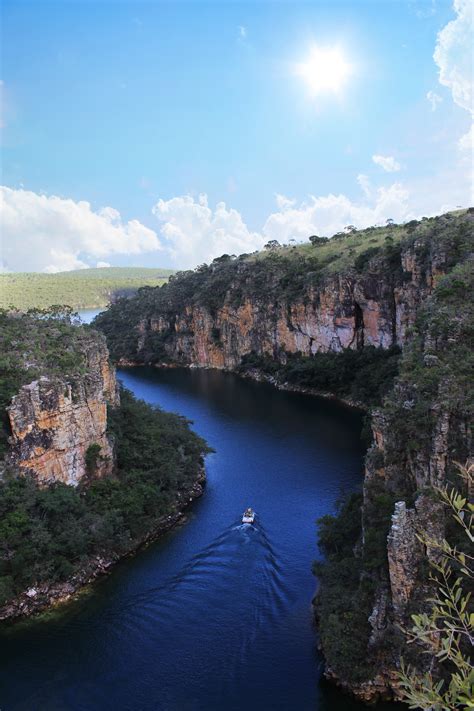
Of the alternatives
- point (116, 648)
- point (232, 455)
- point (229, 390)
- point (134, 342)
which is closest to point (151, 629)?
point (116, 648)

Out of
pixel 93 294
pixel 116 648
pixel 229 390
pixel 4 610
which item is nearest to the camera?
pixel 116 648

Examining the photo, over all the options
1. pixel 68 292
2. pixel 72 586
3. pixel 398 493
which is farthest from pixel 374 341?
pixel 68 292

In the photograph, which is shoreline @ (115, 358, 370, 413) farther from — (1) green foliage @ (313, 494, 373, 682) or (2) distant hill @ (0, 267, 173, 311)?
(2) distant hill @ (0, 267, 173, 311)

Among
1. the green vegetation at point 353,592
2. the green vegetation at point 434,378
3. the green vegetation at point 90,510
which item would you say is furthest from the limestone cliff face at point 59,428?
the green vegetation at point 434,378

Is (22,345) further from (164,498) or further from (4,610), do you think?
(4,610)

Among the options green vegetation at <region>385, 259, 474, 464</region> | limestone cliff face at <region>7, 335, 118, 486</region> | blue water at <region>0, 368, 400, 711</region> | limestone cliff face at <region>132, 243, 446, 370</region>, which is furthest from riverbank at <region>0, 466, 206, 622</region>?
limestone cliff face at <region>132, 243, 446, 370</region>

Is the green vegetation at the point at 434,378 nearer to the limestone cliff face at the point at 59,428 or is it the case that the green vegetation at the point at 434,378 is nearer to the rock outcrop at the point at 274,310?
the limestone cliff face at the point at 59,428
